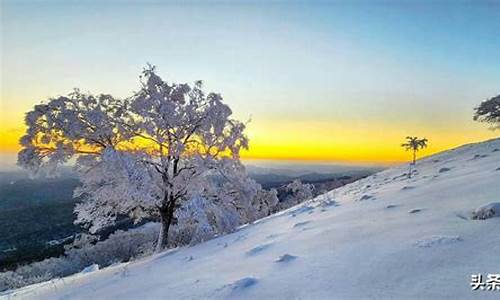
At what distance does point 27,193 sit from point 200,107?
99.9 meters

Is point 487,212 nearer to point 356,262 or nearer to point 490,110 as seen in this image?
point 356,262

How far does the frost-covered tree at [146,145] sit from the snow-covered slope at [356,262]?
301 inches

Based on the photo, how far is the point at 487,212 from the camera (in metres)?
5.80

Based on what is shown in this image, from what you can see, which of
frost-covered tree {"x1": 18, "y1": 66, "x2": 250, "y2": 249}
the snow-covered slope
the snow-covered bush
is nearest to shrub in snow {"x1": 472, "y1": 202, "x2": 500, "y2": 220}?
the snow-covered slope

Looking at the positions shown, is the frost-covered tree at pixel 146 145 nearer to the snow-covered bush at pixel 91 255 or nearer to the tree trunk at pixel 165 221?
the tree trunk at pixel 165 221

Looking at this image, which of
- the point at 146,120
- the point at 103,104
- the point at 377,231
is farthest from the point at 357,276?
the point at 103,104

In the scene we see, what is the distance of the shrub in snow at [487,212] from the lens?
575 cm

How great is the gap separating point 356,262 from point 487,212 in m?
2.49

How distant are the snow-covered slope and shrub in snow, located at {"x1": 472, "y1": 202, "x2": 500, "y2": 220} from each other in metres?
0.13

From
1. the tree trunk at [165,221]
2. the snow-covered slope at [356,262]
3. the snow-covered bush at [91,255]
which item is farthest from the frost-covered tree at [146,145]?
the snow-covered bush at [91,255]

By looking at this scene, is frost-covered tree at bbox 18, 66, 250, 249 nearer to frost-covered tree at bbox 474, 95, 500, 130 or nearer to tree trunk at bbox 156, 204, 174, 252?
tree trunk at bbox 156, 204, 174, 252

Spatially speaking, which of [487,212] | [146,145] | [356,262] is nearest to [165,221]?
[146,145]

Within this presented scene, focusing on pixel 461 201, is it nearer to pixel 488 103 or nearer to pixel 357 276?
pixel 357 276

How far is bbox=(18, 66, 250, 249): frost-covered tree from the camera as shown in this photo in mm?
15438
